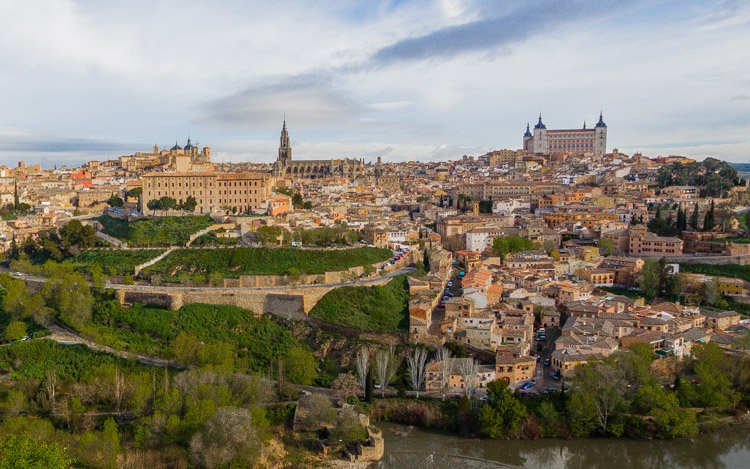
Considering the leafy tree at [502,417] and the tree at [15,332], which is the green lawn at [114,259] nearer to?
the tree at [15,332]

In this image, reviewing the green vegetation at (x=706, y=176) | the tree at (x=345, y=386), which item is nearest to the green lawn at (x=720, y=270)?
the green vegetation at (x=706, y=176)

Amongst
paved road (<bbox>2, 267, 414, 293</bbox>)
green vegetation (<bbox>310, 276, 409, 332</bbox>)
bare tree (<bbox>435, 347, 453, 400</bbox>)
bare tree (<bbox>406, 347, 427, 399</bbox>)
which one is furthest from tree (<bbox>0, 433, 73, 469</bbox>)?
green vegetation (<bbox>310, 276, 409, 332</bbox>)

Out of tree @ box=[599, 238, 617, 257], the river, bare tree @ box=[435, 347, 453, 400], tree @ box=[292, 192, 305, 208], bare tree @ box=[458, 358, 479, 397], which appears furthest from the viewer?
tree @ box=[292, 192, 305, 208]

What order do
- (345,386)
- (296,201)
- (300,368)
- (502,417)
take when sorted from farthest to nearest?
1. (296,201)
2. (300,368)
3. (345,386)
4. (502,417)

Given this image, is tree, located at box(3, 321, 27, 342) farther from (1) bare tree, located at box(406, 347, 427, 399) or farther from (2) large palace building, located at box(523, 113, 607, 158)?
(2) large palace building, located at box(523, 113, 607, 158)

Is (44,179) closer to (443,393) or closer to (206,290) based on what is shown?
(206,290)

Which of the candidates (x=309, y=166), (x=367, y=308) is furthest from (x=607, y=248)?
(x=309, y=166)

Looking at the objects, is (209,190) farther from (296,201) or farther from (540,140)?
(540,140)
